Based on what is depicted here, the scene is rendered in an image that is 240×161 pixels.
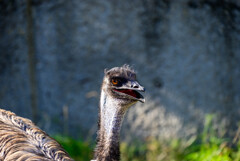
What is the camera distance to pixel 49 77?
17.4 ft

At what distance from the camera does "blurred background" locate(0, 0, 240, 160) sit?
16.7 ft

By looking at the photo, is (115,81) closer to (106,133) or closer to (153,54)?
(106,133)

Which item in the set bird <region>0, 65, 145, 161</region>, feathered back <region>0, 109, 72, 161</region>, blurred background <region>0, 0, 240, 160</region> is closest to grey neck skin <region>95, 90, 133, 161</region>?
bird <region>0, 65, 145, 161</region>

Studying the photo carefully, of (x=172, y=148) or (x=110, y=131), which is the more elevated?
(x=110, y=131)

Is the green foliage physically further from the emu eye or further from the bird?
the emu eye

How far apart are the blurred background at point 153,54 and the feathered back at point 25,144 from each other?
1.79m

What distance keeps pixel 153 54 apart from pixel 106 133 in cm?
211

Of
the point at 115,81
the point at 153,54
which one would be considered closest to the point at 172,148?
the point at 153,54

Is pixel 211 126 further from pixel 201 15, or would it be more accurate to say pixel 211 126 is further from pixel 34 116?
pixel 34 116

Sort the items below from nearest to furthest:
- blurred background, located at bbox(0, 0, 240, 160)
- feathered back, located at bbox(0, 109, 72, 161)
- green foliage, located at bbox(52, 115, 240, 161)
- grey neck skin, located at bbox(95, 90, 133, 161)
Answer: feathered back, located at bbox(0, 109, 72, 161) → grey neck skin, located at bbox(95, 90, 133, 161) → green foliage, located at bbox(52, 115, 240, 161) → blurred background, located at bbox(0, 0, 240, 160)

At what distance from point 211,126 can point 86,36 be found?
182cm

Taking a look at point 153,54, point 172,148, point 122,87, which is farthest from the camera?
point 153,54

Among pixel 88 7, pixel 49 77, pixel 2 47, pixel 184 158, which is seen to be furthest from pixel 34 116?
pixel 184 158

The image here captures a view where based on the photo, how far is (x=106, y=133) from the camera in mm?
3182
